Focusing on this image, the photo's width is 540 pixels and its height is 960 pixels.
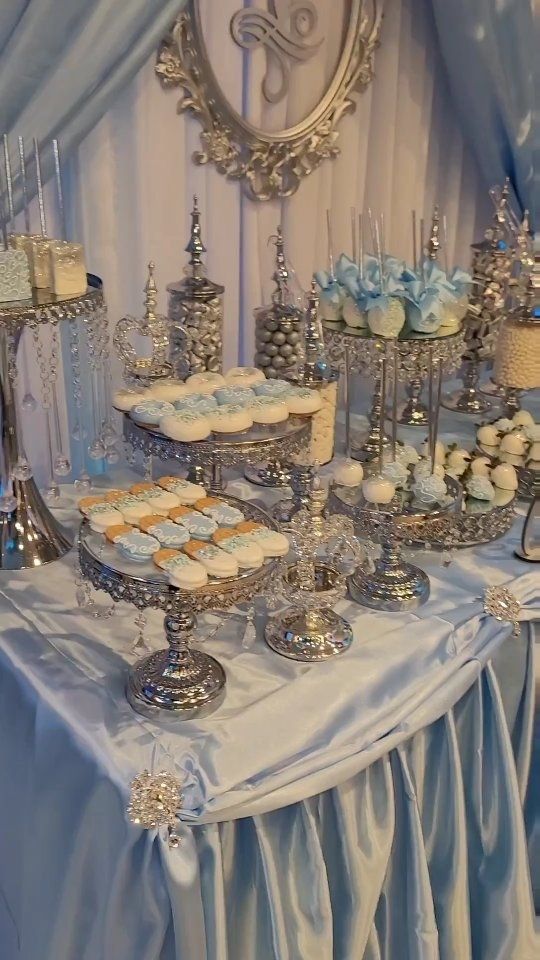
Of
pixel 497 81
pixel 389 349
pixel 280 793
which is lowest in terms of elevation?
pixel 280 793

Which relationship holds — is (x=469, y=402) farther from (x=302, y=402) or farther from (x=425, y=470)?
(x=302, y=402)

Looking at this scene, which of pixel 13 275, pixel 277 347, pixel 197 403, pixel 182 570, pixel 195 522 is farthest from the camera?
pixel 277 347

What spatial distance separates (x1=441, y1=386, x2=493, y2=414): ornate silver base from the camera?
1.79m

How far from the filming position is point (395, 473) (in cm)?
126

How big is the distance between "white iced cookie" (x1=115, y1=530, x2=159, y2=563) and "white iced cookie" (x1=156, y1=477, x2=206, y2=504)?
11cm

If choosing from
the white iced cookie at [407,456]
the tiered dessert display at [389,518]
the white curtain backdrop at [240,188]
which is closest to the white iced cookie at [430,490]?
the tiered dessert display at [389,518]

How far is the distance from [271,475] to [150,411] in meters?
0.37

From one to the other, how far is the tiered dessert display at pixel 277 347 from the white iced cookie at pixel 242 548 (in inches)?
21.1

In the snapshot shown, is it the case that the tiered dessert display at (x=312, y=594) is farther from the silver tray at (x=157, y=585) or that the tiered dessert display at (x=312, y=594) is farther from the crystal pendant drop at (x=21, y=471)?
the crystal pendant drop at (x=21, y=471)

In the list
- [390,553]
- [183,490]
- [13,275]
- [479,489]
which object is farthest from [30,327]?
[479,489]

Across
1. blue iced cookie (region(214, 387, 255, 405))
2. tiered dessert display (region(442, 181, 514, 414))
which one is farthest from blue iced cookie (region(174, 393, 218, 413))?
tiered dessert display (region(442, 181, 514, 414))

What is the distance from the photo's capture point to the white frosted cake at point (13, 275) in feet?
3.43

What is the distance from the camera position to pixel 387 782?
3.18 ft

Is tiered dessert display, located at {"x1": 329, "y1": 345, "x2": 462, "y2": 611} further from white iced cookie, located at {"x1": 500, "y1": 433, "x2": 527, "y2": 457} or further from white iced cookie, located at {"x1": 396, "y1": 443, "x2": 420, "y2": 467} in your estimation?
white iced cookie, located at {"x1": 500, "y1": 433, "x2": 527, "y2": 457}
